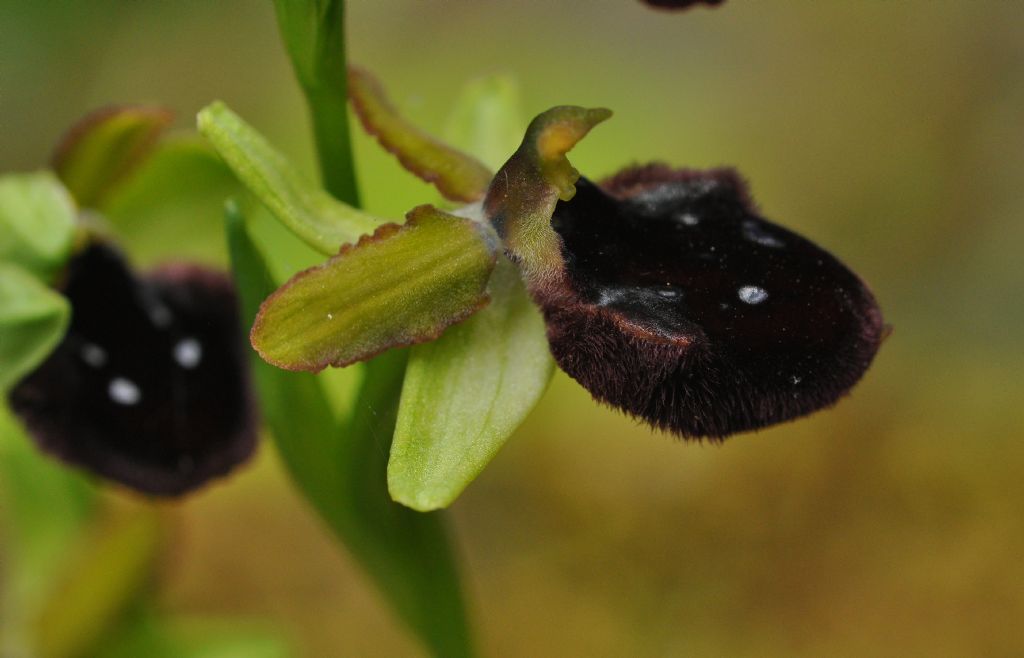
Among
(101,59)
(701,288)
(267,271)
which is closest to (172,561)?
(267,271)

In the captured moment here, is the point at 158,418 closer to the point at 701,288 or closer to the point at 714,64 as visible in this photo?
the point at 701,288

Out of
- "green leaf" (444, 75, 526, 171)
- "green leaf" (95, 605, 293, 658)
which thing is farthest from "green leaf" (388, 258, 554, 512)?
"green leaf" (95, 605, 293, 658)

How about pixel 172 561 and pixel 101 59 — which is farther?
pixel 101 59

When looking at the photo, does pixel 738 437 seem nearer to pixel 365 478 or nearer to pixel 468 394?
pixel 365 478

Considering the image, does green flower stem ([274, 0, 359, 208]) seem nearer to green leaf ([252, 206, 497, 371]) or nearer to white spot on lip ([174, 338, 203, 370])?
green leaf ([252, 206, 497, 371])

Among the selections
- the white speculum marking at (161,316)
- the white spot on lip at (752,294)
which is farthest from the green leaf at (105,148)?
the white spot on lip at (752,294)

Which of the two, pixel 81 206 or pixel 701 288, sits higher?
pixel 701 288
